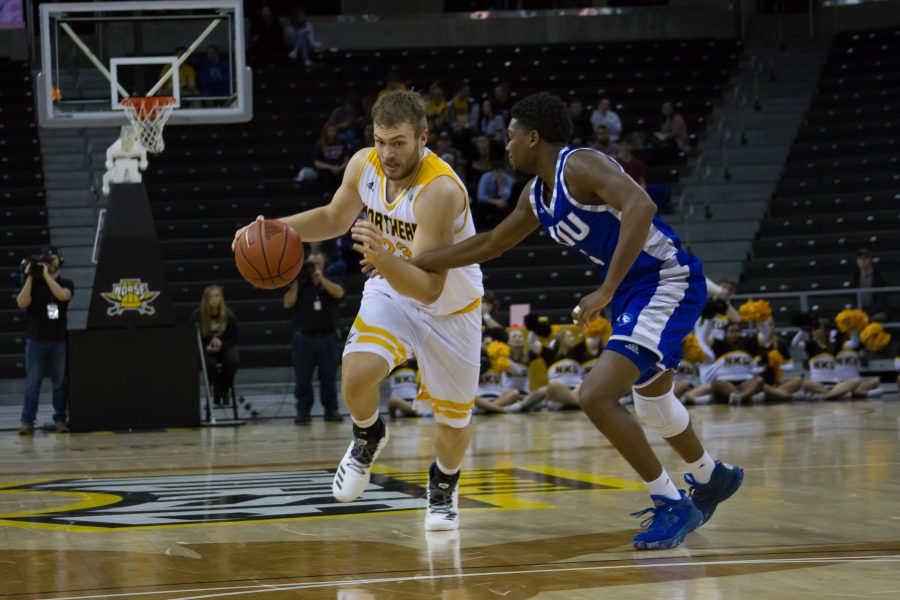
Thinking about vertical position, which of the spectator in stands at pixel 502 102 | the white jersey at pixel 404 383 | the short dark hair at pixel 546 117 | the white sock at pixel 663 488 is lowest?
the white jersey at pixel 404 383

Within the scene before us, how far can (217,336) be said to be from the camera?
45.9 ft

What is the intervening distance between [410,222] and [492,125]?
14110 millimetres

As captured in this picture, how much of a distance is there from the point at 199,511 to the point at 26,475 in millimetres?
2792

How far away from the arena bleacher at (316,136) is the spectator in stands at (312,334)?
3086 millimetres

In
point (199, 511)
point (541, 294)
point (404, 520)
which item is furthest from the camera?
point (541, 294)

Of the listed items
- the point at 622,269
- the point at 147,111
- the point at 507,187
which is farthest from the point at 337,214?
the point at 507,187

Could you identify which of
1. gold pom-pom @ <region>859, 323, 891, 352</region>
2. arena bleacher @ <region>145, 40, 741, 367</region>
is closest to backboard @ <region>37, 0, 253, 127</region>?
arena bleacher @ <region>145, 40, 741, 367</region>

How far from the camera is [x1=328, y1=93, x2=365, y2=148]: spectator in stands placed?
18.9 meters

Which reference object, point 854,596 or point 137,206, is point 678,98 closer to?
point 137,206

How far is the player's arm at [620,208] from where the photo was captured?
5.07m

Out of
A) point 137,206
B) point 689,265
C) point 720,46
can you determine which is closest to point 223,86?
point 137,206

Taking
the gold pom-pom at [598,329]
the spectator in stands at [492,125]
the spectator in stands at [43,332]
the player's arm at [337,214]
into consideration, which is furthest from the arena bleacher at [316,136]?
the player's arm at [337,214]

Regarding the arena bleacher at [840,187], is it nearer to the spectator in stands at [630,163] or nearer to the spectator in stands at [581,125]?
the spectator in stands at [630,163]

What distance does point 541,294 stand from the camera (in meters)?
17.7
